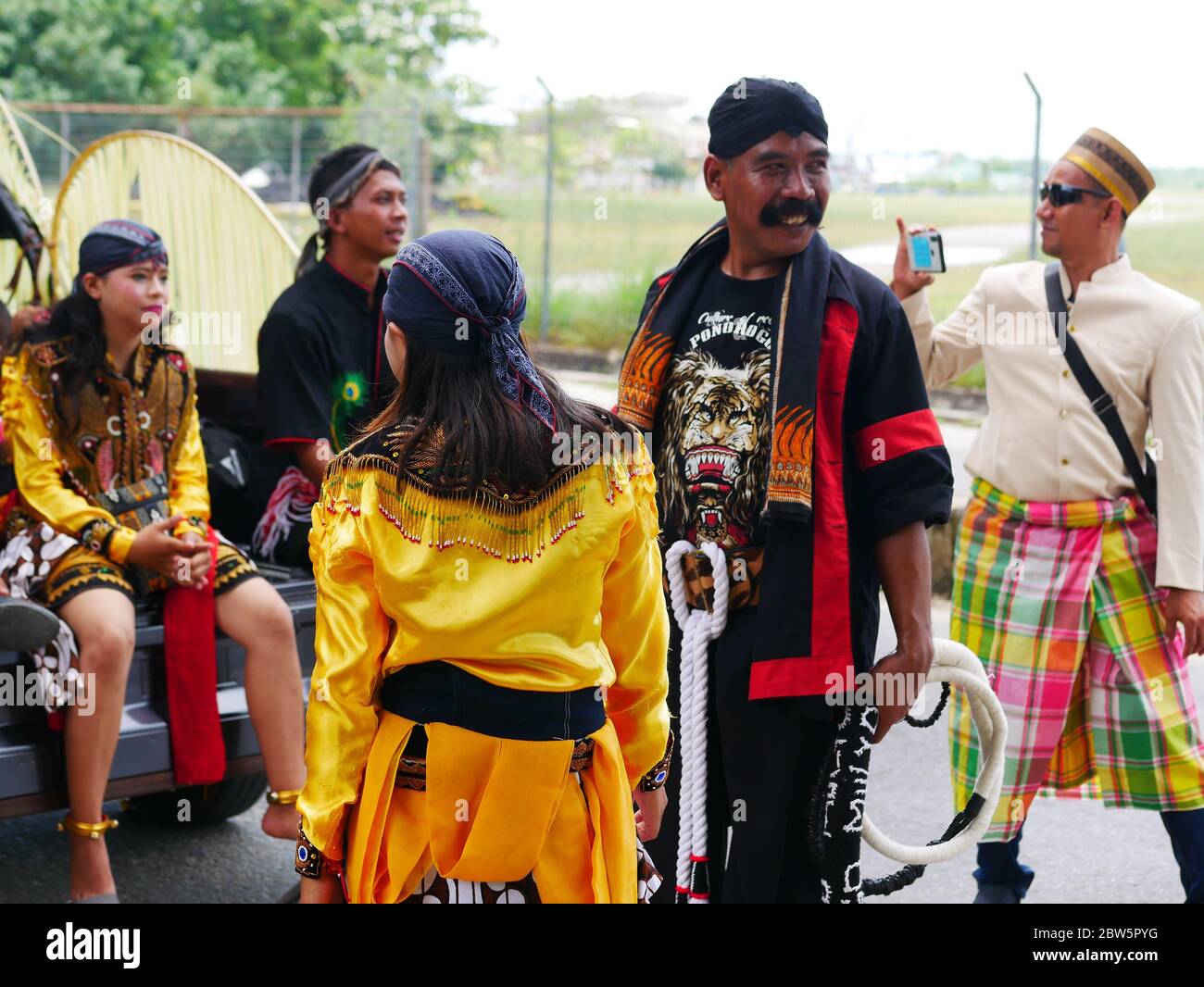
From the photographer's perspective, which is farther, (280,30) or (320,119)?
(280,30)

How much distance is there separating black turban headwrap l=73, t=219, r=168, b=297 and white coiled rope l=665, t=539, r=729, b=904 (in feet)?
6.51

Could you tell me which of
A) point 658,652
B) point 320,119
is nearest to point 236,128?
point 320,119

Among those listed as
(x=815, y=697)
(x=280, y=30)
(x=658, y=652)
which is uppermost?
(x=280, y=30)

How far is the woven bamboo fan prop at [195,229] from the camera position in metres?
5.87

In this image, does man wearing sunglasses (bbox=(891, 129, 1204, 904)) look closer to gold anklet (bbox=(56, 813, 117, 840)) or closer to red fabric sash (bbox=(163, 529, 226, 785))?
red fabric sash (bbox=(163, 529, 226, 785))

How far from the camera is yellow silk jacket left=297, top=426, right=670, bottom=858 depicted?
7.09ft

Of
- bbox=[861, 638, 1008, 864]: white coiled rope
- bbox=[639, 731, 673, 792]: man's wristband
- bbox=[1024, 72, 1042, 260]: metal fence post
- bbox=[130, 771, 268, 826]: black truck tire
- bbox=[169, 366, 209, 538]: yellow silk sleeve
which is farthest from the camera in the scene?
bbox=[1024, 72, 1042, 260]: metal fence post

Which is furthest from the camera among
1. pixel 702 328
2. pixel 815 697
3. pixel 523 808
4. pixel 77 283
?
pixel 77 283

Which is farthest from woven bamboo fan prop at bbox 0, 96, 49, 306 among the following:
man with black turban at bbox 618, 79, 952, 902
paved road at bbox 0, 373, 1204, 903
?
man with black turban at bbox 618, 79, 952, 902

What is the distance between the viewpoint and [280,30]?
96.5ft

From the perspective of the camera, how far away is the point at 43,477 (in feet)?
13.4

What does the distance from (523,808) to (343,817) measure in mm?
270

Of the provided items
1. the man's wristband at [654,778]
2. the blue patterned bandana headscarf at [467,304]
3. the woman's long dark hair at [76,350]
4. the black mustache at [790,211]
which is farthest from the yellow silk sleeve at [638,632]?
the woman's long dark hair at [76,350]
